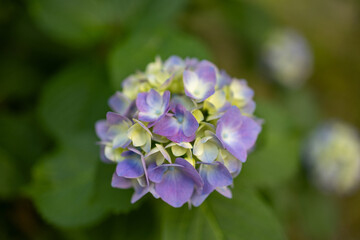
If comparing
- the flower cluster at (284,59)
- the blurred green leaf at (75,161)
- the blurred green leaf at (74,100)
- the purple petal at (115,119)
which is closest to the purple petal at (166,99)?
the purple petal at (115,119)

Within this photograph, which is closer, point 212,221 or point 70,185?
point 212,221

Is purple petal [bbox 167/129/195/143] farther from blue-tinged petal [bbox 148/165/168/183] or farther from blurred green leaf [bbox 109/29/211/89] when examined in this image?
blurred green leaf [bbox 109/29/211/89]

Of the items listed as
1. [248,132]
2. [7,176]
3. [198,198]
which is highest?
[248,132]

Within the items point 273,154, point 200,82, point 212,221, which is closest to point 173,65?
point 200,82

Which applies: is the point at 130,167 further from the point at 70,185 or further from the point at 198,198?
the point at 70,185

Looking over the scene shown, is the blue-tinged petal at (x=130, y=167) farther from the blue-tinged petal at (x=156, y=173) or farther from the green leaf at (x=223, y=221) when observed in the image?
the green leaf at (x=223, y=221)

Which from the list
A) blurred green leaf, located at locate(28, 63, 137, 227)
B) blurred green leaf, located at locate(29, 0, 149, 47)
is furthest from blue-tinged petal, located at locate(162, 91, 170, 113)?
blurred green leaf, located at locate(29, 0, 149, 47)

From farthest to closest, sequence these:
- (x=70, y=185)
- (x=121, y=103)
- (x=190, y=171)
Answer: (x=70, y=185) → (x=121, y=103) → (x=190, y=171)
